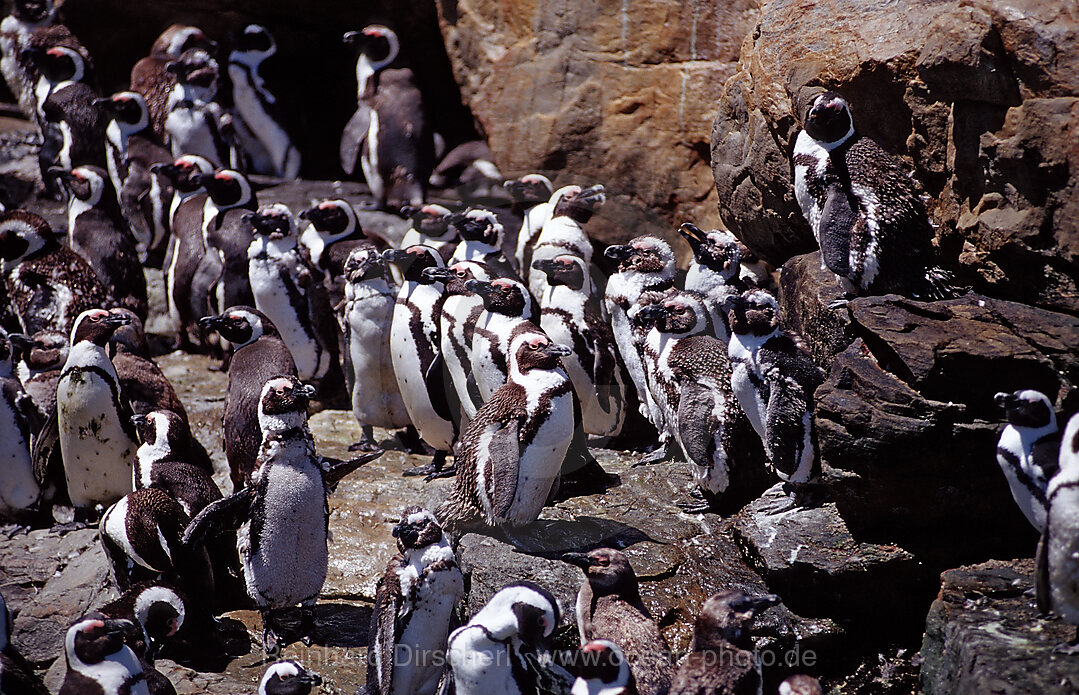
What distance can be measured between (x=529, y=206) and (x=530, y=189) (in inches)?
7.3

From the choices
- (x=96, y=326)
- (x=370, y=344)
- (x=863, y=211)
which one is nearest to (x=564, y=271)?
(x=370, y=344)

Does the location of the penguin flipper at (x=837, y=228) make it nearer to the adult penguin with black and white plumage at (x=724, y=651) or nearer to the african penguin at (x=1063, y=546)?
the african penguin at (x=1063, y=546)

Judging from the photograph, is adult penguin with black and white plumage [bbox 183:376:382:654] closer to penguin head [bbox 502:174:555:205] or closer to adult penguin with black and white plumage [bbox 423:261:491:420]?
adult penguin with black and white plumage [bbox 423:261:491:420]

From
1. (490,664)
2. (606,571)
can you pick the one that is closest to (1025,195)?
→ (606,571)

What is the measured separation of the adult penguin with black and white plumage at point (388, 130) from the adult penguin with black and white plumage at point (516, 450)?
487cm

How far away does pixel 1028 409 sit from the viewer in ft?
15.3

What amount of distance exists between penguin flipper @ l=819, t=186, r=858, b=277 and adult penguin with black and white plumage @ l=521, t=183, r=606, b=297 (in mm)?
2794

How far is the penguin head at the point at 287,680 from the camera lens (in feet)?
16.6

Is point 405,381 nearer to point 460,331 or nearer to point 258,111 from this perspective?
point 460,331

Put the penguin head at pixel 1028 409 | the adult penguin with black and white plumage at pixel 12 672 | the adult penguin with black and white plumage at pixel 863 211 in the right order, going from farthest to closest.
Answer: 1. the adult penguin with black and white plumage at pixel 863 211
2. the adult penguin with black and white plumage at pixel 12 672
3. the penguin head at pixel 1028 409

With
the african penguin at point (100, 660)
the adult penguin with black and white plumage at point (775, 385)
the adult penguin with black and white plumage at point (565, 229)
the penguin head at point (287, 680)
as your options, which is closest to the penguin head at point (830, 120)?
the adult penguin with black and white plumage at point (775, 385)

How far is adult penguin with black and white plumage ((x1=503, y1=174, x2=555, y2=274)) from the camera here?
30.8 ft

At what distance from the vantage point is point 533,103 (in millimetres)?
10047

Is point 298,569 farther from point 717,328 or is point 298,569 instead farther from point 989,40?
point 989,40
